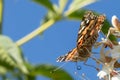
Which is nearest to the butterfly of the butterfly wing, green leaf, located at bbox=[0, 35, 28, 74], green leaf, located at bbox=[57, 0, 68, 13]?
the butterfly wing

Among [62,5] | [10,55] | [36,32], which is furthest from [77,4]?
[10,55]

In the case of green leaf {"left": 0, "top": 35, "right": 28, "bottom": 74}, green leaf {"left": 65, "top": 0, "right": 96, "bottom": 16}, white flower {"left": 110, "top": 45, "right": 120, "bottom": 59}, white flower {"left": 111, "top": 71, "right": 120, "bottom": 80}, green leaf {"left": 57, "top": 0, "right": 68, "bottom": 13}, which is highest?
green leaf {"left": 57, "top": 0, "right": 68, "bottom": 13}

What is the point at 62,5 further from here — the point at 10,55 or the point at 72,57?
the point at 72,57

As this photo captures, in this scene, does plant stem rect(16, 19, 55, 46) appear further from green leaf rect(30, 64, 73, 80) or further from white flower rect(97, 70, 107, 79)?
white flower rect(97, 70, 107, 79)

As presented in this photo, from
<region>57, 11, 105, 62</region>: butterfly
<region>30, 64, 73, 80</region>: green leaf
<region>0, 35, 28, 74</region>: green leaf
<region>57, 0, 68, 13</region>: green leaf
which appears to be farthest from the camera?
<region>57, 0, 68, 13</region>: green leaf

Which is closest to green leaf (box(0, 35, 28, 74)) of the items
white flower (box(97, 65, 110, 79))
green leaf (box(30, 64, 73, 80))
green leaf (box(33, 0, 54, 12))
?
green leaf (box(30, 64, 73, 80))

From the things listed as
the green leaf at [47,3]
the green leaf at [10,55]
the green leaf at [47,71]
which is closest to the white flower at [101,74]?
the green leaf at [10,55]

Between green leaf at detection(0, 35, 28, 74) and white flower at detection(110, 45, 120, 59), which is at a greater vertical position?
green leaf at detection(0, 35, 28, 74)

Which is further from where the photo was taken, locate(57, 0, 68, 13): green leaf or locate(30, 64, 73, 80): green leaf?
locate(57, 0, 68, 13): green leaf

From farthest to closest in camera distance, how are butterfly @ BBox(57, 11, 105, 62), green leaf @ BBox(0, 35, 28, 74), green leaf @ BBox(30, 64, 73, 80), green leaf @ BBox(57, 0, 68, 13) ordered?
green leaf @ BBox(57, 0, 68, 13) < green leaf @ BBox(30, 64, 73, 80) < green leaf @ BBox(0, 35, 28, 74) < butterfly @ BBox(57, 11, 105, 62)
